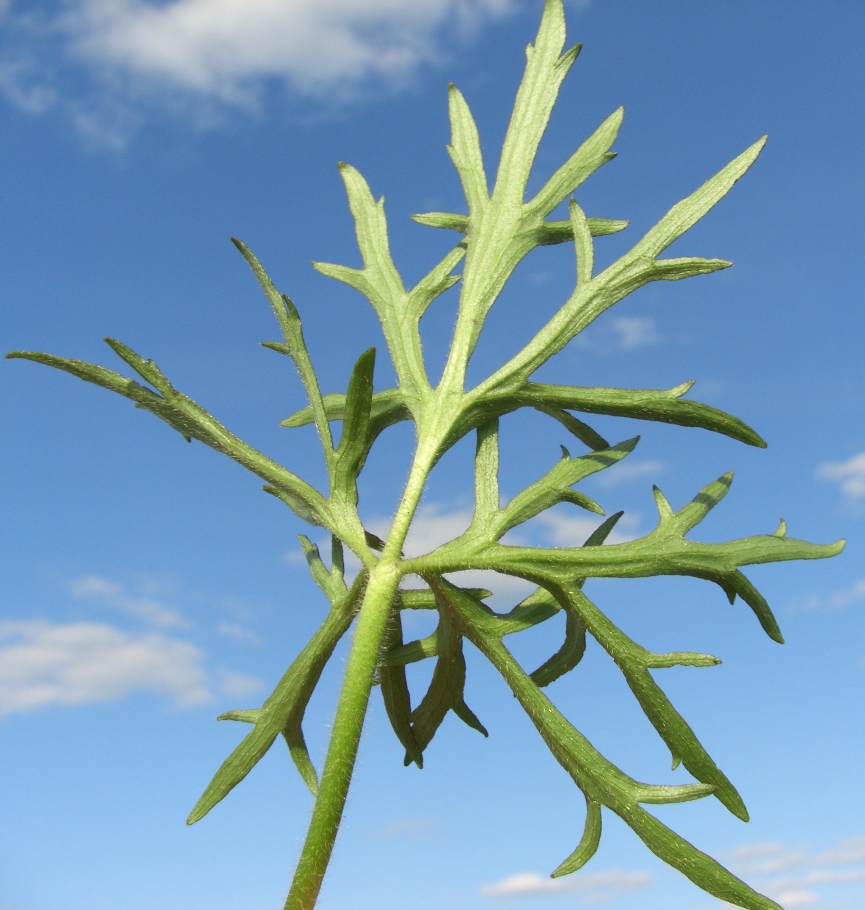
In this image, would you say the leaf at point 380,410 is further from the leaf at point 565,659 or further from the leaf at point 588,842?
the leaf at point 588,842

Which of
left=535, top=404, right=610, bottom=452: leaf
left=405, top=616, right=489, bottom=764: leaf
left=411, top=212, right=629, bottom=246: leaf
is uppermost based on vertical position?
left=411, top=212, right=629, bottom=246: leaf

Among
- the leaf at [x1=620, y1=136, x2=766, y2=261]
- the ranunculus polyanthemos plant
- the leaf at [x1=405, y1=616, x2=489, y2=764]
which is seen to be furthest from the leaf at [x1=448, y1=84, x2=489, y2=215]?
the leaf at [x1=405, y1=616, x2=489, y2=764]

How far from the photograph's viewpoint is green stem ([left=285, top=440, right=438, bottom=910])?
8.28ft

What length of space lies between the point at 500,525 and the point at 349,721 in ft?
2.70

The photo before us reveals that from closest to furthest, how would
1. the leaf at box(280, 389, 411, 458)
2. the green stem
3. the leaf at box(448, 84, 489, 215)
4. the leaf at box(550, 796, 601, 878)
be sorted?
1. the green stem
2. the leaf at box(550, 796, 601, 878)
3. the leaf at box(280, 389, 411, 458)
4. the leaf at box(448, 84, 489, 215)

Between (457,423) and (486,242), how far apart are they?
2.60ft

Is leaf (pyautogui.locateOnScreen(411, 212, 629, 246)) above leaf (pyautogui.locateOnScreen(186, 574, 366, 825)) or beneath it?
above

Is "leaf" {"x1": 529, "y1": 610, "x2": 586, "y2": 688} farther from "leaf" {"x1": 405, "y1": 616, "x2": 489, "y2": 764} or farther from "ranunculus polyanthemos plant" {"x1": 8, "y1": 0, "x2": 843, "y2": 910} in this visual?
"leaf" {"x1": 405, "y1": 616, "x2": 489, "y2": 764}

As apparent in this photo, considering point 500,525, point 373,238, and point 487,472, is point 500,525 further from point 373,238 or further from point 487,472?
point 373,238

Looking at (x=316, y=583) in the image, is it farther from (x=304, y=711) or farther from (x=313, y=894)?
(x=313, y=894)

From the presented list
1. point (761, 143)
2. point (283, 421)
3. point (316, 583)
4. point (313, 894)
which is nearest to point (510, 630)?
point (316, 583)

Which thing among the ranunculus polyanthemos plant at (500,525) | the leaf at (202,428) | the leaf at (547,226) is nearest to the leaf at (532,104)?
the ranunculus polyanthemos plant at (500,525)

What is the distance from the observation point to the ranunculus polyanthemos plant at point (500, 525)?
275cm

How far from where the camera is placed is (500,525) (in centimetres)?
301
